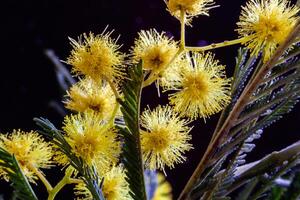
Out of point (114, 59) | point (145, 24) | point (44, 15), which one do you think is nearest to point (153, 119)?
point (114, 59)

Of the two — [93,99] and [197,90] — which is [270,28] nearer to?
[197,90]

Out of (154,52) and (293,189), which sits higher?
(154,52)

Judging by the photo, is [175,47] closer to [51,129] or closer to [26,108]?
[51,129]

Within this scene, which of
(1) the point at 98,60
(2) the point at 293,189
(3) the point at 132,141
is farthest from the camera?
(1) the point at 98,60

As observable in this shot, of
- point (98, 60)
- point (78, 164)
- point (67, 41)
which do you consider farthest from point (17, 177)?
point (67, 41)

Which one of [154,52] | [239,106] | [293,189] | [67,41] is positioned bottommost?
[293,189]

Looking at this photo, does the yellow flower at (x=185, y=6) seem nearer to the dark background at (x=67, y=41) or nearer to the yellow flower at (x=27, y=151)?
the yellow flower at (x=27, y=151)
